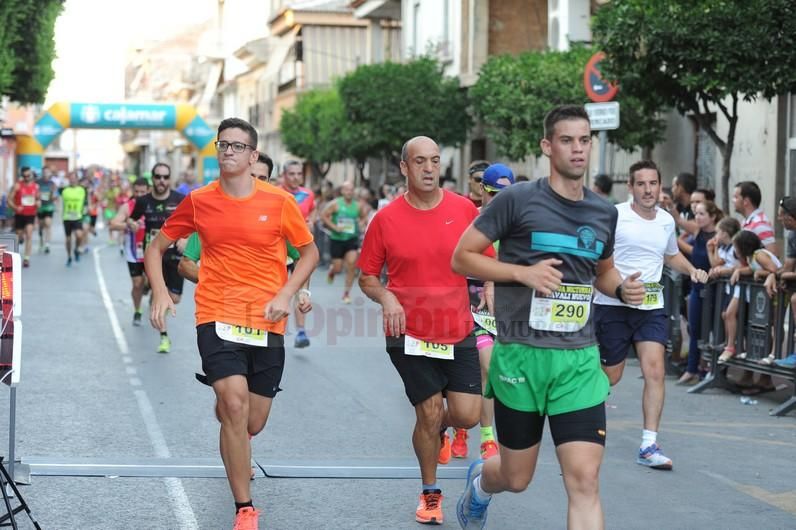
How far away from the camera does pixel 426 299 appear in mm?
7098

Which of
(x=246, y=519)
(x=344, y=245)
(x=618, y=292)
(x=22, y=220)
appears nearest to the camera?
(x=618, y=292)

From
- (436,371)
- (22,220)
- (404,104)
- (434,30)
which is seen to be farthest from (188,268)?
(434,30)

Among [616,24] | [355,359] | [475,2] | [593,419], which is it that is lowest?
[355,359]

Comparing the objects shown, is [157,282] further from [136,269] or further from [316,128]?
[316,128]

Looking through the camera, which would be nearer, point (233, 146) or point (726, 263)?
point (233, 146)

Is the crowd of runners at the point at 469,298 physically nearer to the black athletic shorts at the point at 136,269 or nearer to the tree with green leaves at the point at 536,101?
the black athletic shorts at the point at 136,269

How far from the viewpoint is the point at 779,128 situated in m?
18.9

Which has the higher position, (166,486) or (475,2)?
(475,2)

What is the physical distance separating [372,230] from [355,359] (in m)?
7.21

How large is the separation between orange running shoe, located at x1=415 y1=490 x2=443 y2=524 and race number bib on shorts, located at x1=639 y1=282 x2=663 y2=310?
2406 mm

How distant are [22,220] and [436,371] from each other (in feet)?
78.1

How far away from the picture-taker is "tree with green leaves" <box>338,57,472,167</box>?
32.4 metres

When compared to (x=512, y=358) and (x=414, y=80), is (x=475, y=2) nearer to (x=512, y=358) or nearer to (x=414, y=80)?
(x=414, y=80)

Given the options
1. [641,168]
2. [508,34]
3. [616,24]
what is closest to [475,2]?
[508,34]
